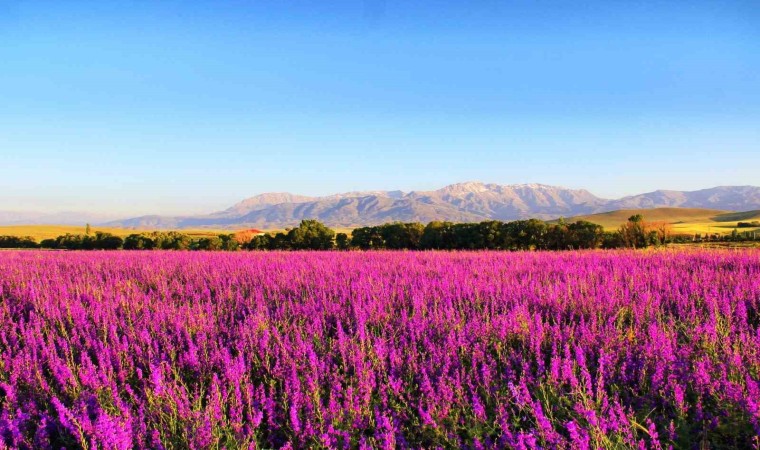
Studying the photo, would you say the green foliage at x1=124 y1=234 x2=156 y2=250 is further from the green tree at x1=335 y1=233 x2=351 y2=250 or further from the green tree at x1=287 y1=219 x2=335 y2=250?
the green tree at x1=335 y1=233 x2=351 y2=250

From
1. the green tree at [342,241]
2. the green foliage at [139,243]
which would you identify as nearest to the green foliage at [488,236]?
the green tree at [342,241]

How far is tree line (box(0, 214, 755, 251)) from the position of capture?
1719 centimetres

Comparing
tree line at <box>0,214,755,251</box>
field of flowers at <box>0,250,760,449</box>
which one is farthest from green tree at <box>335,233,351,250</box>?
field of flowers at <box>0,250,760,449</box>

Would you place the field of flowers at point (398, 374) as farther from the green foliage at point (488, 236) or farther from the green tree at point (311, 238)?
the green tree at point (311, 238)

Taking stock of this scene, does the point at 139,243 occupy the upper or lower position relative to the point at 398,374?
upper

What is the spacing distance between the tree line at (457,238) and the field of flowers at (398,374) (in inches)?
420

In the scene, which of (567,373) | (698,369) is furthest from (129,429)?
(698,369)

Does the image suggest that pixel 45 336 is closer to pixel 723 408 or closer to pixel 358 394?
pixel 358 394

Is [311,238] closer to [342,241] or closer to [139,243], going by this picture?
[342,241]

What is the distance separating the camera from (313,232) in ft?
70.7

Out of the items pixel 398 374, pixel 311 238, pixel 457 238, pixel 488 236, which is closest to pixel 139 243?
pixel 311 238

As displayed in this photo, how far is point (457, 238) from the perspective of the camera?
Result: 19.6 metres

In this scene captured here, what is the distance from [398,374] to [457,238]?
16.9 meters

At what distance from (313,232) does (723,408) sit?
64.9 ft
